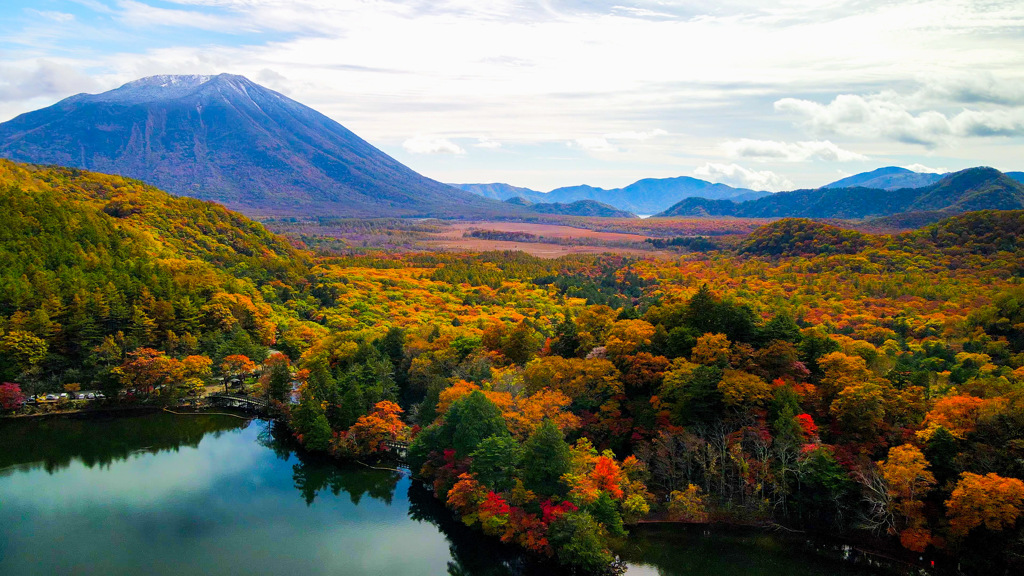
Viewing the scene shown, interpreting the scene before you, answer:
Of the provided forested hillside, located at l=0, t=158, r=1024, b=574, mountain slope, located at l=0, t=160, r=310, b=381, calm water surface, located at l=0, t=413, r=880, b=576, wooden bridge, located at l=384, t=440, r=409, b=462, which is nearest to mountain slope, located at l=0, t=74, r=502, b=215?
mountain slope, located at l=0, t=160, r=310, b=381

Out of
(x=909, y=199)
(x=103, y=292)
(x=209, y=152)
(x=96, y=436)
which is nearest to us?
(x=96, y=436)

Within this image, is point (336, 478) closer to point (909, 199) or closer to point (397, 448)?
point (397, 448)

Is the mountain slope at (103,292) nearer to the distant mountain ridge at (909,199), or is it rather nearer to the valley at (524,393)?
the valley at (524,393)

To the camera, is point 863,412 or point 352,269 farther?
point 352,269

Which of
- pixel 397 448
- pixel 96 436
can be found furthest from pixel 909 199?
pixel 96 436

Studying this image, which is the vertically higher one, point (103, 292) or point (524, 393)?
point (103, 292)

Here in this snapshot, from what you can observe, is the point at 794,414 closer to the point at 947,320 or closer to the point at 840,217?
the point at 947,320

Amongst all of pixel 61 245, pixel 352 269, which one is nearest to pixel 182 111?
pixel 352 269
